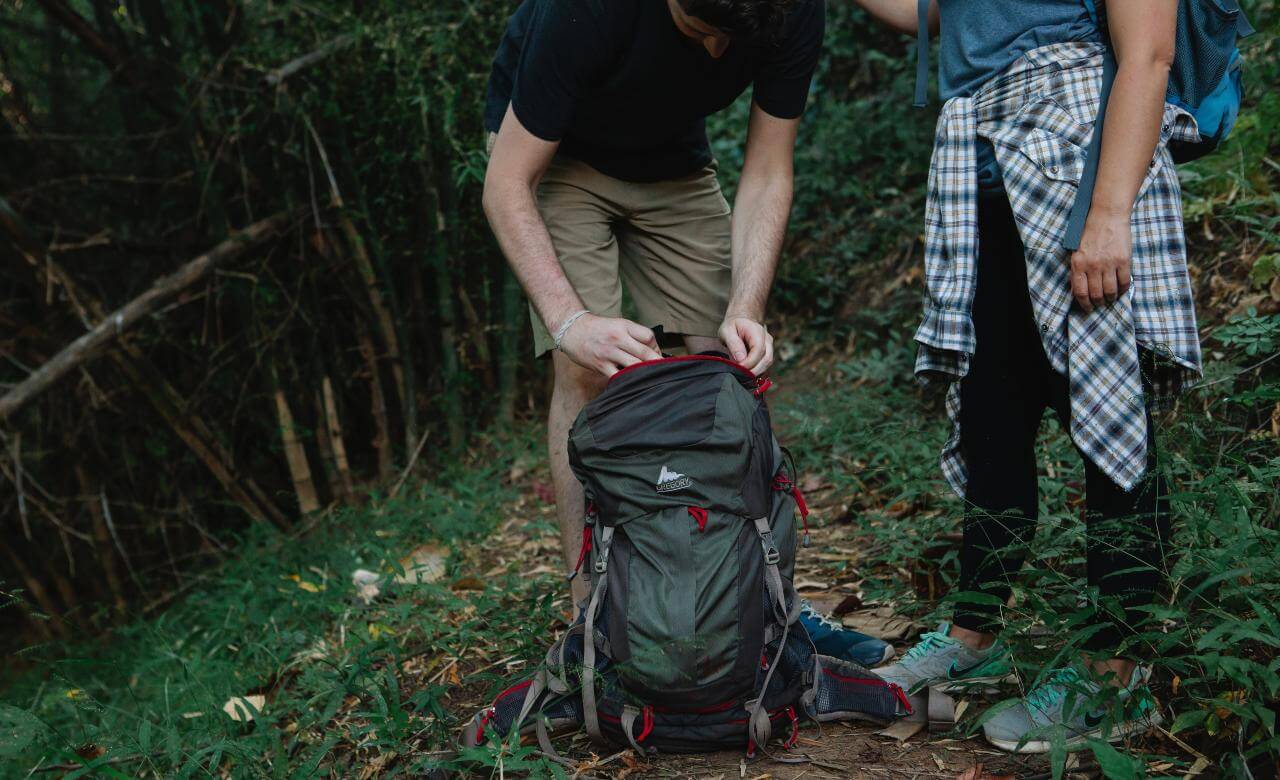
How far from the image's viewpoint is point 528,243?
2.32 metres

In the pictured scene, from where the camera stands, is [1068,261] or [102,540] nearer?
[1068,261]

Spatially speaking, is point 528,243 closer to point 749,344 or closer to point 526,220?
point 526,220

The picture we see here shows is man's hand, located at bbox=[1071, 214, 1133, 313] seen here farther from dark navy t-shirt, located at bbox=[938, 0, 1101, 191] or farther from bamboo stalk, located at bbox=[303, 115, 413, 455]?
bamboo stalk, located at bbox=[303, 115, 413, 455]

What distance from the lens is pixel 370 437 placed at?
18.4ft

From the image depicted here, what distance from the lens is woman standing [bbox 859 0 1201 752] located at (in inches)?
69.0

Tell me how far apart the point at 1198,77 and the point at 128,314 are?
422 cm

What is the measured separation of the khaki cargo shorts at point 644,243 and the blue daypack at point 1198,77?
104 centimetres

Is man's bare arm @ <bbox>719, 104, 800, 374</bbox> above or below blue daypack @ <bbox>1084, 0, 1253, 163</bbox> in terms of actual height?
below

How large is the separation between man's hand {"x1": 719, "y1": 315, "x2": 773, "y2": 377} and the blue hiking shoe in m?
0.64

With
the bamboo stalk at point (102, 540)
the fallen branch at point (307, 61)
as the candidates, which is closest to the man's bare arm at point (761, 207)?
the fallen branch at point (307, 61)

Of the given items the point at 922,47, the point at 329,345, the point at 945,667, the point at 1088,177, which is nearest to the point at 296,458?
the point at 329,345

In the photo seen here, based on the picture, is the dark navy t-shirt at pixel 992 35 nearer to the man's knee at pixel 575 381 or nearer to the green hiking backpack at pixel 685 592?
the green hiking backpack at pixel 685 592

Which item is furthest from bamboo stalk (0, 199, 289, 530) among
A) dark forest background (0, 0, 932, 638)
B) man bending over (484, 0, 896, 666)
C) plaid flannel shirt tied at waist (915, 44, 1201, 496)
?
plaid flannel shirt tied at waist (915, 44, 1201, 496)

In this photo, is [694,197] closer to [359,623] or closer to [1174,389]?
[1174,389]
